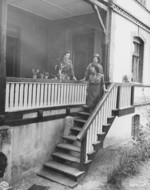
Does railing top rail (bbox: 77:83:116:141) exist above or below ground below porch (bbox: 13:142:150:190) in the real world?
above

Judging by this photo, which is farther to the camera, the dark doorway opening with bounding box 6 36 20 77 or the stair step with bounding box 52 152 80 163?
the dark doorway opening with bounding box 6 36 20 77

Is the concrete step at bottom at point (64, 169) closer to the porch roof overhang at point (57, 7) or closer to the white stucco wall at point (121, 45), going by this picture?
the white stucco wall at point (121, 45)

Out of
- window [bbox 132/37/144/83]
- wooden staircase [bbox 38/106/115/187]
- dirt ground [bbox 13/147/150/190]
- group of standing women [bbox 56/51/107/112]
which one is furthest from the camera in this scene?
window [bbox 132/37/144/83]

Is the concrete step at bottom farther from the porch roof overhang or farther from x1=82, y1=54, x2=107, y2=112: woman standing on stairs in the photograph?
the porch roof overhang

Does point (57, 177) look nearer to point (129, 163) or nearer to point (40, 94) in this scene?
point (129, 163)

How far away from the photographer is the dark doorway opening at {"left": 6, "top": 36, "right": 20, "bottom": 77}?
945 cm

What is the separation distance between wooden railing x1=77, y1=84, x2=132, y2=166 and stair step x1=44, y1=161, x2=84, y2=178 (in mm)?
273

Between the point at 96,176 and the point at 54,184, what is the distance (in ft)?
3.91

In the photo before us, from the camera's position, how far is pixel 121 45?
10125mm

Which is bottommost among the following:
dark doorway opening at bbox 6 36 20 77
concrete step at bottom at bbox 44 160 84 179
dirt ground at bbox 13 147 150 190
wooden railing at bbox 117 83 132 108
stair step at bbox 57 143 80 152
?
dirt ground at bbox 13 147 150 190

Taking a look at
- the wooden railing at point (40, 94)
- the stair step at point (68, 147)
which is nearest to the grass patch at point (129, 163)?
the stair step at point (68, 147)

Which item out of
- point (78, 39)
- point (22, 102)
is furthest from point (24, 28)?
point (22, 102)

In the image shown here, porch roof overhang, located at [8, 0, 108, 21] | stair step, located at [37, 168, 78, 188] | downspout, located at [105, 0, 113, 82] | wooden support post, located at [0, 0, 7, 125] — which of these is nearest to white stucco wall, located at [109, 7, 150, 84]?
downspout, located at [105, 0, 113, 82]

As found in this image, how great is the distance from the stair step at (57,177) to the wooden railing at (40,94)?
1.84m
